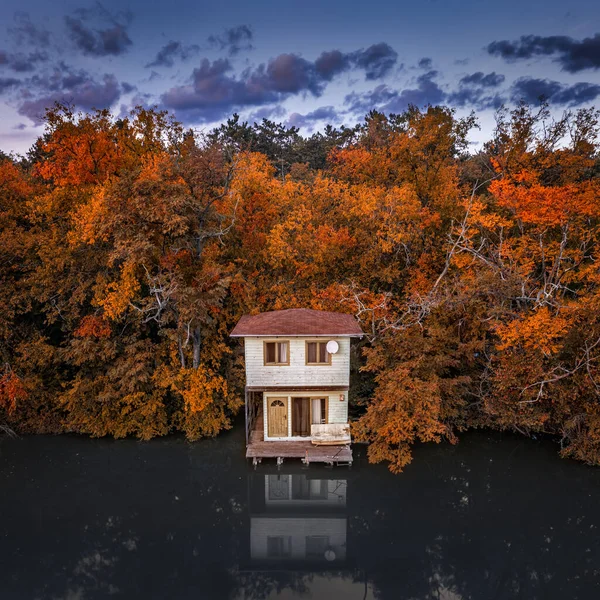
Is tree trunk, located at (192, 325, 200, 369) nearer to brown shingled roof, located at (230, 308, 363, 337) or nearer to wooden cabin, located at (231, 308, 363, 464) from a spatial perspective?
brown shingled roof, located at (230, 308, 363, 337)

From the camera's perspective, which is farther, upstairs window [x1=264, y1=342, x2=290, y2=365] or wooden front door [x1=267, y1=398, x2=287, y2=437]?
wooden front door [x1=267, y1=398, x2=287, y2=437]

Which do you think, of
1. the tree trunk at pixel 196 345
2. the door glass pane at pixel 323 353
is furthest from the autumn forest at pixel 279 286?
the door glass pane at pixel 323 353

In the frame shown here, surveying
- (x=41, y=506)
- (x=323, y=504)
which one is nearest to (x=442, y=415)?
(x=323, y=504)

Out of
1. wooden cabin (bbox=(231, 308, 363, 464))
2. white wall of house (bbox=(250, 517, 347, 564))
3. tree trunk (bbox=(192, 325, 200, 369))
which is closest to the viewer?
white wall of house (bbox=(250, 517, 347, 564))

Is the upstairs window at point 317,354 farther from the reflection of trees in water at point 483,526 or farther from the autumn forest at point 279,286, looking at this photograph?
the reflection of trees in water at point 483,526

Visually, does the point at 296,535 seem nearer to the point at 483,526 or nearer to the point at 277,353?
the point at 483,526

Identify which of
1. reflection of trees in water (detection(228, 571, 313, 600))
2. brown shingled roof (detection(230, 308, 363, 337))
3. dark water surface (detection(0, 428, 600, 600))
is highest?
brown shingled roof (detection(230, 308, 363, 337))

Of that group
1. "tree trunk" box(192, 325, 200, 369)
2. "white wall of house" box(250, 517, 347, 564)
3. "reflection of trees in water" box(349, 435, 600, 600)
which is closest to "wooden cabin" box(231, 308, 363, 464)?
"reflection of trees in water" box(349, 435, 600, 600)

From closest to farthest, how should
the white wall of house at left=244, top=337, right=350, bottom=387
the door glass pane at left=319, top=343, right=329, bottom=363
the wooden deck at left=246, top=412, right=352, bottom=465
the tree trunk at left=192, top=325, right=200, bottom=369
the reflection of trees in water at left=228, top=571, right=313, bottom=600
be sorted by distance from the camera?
the reflection of trees in water at left=228, top=571, right=313, bottom=600, the wooden deck at left=246, top=412, right=352, bottom=465, the white wall of house at left=244, top=337, right=350, bottom=387, the door glass pane at left=319, top=343, right=329, bottom=363, the tree trunk at left=192, top=325, right=200, bottom=369
